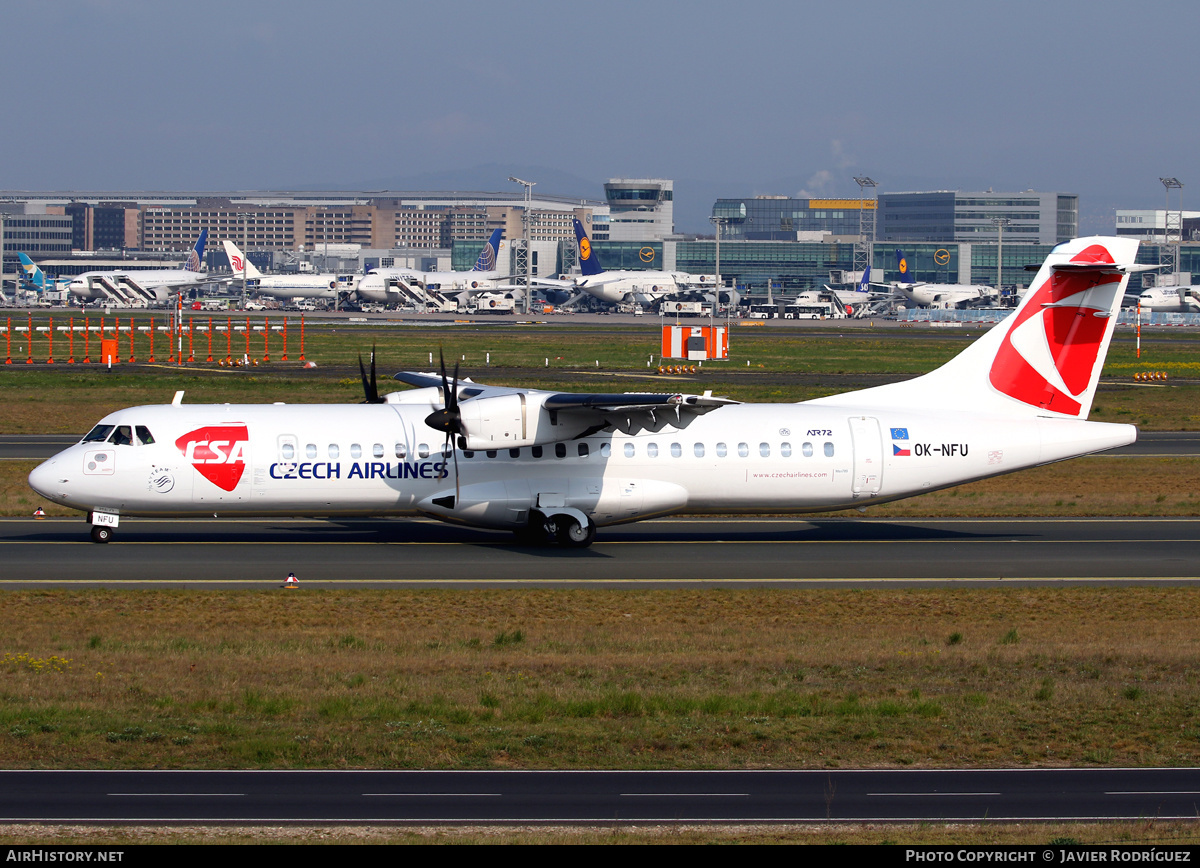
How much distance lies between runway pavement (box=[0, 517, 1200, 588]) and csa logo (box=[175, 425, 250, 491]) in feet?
5.35

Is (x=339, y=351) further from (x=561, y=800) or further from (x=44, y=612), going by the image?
(x=561, y=800)

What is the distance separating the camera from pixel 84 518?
32.1 metres

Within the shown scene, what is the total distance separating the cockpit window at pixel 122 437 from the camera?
2744cm

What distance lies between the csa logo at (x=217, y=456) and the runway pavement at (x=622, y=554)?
1.63 meters

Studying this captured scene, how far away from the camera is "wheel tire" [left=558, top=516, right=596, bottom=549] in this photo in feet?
93.1

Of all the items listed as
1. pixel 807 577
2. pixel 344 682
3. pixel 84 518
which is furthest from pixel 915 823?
pixel 84 518

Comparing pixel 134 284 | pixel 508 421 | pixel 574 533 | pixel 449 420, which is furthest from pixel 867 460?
pixel 134 284

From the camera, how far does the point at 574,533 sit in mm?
28406

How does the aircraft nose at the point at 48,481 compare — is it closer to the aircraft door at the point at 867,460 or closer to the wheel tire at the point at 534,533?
the wheel tire at the point at 534,533

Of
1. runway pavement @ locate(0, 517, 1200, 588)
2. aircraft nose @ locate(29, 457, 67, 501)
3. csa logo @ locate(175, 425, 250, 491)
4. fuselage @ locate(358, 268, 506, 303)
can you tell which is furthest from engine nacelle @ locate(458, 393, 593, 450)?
fuselage @ locate(358, 268, 506, 303)

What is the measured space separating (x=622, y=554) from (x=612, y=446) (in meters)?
2.45

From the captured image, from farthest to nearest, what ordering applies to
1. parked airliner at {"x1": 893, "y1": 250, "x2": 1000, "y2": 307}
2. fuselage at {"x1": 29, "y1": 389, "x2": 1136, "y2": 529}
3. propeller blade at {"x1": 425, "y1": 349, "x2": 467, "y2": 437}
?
parked airliner at {"x1": 893, "y1": 250, "x2": 1000, "y2": 307} < fuselage at {"x1": 29, "y1": 389, "x2": 1136, "y2": 529} < propeller blade at {"x1": 425, "y1": 349, "x2": 467, "y2": 437}

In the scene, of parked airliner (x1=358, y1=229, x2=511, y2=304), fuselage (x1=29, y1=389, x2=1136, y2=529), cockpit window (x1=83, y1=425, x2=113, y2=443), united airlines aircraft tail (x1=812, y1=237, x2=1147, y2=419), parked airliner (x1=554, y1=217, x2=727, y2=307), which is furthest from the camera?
parked airliner (x1=554, y1=217, x2=727, y2=307)

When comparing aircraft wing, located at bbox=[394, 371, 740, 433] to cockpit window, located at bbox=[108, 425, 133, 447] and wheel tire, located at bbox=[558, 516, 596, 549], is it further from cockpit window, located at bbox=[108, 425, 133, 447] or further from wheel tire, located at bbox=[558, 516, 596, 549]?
cockpit window, located at bbox=[108, 425, 133, 447]
